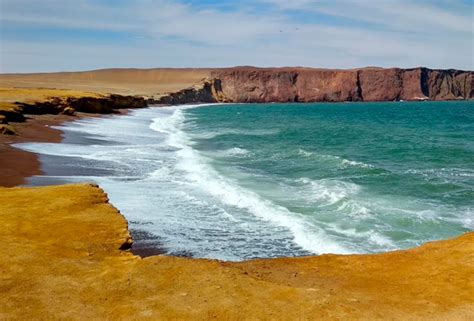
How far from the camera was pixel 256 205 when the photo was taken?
2153 cm

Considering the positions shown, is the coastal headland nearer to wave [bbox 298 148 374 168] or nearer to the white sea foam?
wave [bbox 298 148 374 168]

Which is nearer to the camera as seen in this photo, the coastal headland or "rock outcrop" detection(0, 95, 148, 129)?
the coastal headland

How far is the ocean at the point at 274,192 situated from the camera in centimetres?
1702

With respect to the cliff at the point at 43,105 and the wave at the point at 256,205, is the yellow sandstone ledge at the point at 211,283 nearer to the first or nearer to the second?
the wave at the point at 256,205

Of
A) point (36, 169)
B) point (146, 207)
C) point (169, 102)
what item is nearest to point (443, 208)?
point (146, 207)

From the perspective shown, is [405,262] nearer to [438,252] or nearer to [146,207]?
[438,252]

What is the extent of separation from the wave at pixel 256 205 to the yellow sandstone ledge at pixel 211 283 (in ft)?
13.7

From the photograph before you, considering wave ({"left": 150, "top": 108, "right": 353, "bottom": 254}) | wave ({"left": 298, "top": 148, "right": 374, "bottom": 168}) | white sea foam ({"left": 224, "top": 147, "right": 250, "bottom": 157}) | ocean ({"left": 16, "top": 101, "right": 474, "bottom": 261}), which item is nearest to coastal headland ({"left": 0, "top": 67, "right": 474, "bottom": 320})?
ocean ({"left": 16, "top": 101, "right": 474, "bottom": 261})

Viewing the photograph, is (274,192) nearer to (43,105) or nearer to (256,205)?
(256,205)

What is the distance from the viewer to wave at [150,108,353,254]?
16.6 meters

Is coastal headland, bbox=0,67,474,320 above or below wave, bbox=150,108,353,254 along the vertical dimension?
above

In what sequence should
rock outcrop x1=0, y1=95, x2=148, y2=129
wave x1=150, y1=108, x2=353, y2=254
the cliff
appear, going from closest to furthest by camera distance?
wave x1=150, y1=108, x2=353, y2=254 < the cliff < rock outcrop x1=0, y1=95, x2=148, y2=129

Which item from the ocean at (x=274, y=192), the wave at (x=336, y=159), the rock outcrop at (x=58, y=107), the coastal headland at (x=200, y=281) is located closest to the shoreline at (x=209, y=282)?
the coastal headland at (x=200, y=281)

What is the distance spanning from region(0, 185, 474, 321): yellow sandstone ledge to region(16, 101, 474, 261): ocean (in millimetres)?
3493
